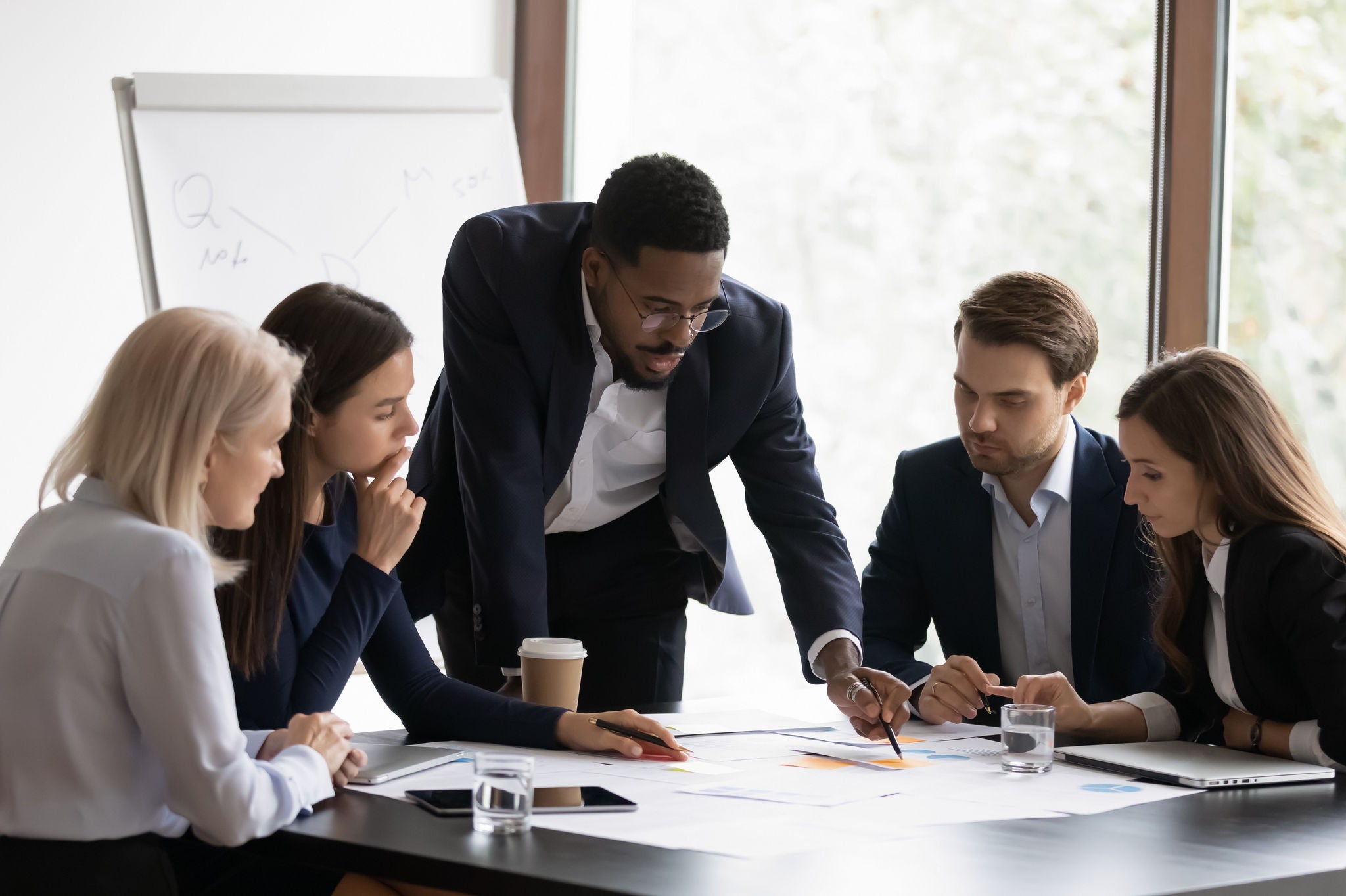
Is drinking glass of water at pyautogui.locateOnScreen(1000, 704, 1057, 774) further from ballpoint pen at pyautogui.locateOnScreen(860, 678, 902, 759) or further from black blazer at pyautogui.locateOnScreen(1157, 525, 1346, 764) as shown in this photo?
black blazer at pyautogui.locateOnScreen(1157, 525, 1346, 764)

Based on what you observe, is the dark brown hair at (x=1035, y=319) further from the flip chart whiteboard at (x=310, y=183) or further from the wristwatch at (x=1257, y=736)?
the flip chart whiteboard at (x=310, y=183)

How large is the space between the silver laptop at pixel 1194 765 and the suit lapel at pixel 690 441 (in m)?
0.78

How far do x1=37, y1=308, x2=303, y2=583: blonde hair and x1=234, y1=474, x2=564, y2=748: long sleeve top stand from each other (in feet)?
1.36

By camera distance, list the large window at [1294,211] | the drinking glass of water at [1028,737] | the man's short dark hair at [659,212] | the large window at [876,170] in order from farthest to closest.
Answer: the large window at [876,170], the large window at [1294,211], the man's short dark hair at [659,212], the drinking glass of water at [1028,737]

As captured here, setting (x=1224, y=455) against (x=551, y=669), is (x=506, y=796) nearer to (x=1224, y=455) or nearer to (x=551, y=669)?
(x=551, y=669)

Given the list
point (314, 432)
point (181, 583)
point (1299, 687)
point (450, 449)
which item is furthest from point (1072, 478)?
point (181, 583)

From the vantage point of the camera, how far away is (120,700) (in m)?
1.30

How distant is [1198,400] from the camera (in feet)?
6.54

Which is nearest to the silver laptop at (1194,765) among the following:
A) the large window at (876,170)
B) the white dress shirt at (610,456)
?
the white dress shirt at (610,456)

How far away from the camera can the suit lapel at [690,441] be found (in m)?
2.34

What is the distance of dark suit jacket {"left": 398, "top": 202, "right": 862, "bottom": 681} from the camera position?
217cm

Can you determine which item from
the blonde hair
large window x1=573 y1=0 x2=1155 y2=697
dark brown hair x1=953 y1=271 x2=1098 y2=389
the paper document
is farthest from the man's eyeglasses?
large window x1=573 y1=0 x2=1155 y2=697

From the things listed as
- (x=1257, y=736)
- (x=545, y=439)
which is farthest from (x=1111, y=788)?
(x=545, y=439)

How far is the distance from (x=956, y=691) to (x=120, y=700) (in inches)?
46.6
